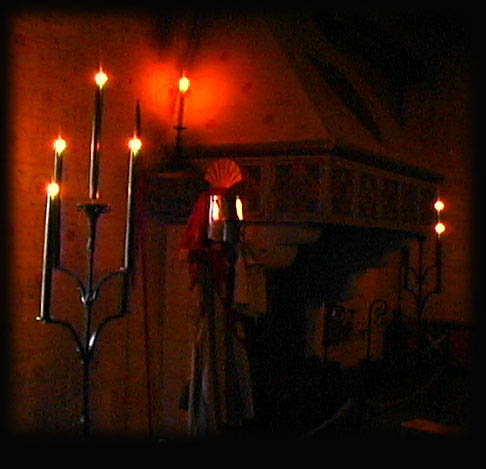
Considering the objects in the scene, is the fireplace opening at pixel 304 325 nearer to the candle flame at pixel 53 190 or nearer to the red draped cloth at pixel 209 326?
the red draped cloth at pixel 209 326

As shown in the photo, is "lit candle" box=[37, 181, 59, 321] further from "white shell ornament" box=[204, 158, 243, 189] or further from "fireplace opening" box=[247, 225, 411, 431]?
"fireplace opening" box=[247, 225, 411, 431]

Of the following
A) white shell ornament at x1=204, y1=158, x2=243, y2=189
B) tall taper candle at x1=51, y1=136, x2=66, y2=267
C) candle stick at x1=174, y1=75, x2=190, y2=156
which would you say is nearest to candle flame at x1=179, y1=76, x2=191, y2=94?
candle stick at x1=174, y1=75, x2=190, y2=156

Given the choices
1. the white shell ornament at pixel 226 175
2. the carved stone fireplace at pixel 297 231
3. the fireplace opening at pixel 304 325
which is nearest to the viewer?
the white shell ornament at pixel 226 175

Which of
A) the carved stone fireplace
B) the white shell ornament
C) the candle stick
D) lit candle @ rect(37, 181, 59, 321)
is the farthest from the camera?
the candle stick

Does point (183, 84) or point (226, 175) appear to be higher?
point (183, 84)

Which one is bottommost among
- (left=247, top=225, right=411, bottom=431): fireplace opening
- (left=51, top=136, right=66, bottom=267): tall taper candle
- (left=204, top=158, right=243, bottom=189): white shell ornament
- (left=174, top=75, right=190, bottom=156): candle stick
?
(left=247, top=225, right=411, bottom=431): fireplace opening

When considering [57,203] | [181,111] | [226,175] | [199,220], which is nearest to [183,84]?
[181,111]

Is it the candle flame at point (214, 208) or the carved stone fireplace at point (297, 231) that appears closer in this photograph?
the candle flame at point (214, 208)

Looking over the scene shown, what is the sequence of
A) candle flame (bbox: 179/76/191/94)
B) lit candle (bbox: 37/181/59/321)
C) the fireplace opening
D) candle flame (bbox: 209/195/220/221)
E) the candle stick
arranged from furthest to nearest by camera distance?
the fireplace opening
candle flame (bbox: 179/76/191/94)
the candle stick
candle flame (bbox: 209/195/220/221)
lit candle (bbox: 37/181/59/321)

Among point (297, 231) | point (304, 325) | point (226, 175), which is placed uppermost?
point (226, 175)

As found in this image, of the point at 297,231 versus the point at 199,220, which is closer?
the point at 199,220

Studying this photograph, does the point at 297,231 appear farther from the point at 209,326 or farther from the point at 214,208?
the point at 209,326

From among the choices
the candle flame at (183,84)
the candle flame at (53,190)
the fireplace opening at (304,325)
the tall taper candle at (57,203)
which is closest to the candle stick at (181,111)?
the candle flame at (183,84)

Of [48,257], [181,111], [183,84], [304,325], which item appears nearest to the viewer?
[48,257]
